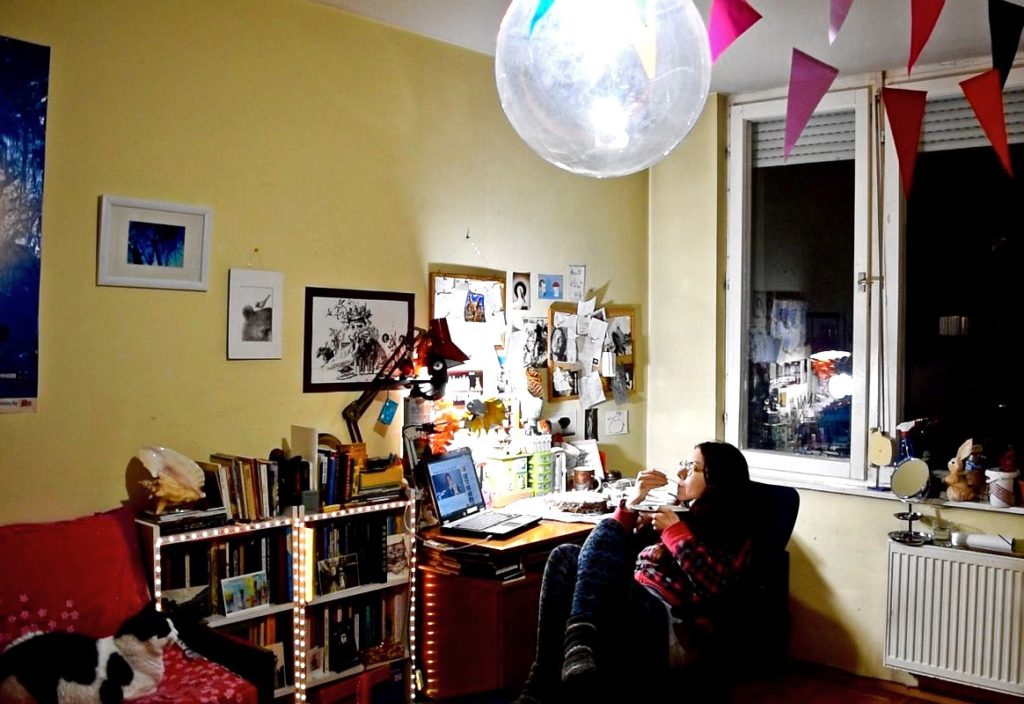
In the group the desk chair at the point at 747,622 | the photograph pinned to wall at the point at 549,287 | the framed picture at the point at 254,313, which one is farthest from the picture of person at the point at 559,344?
the framed picture at the point at 254,313

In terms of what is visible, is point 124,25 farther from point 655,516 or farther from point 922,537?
point 922,537

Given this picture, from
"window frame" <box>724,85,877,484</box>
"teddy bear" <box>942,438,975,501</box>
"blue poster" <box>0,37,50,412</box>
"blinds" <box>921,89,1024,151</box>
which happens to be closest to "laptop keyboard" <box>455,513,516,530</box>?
"window frame" <box>724,85,877,484</box>

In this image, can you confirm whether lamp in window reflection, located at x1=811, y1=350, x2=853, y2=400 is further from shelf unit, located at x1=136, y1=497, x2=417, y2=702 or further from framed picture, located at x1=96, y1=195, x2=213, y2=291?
framed picture, located at x1=96, y1=195, x2=213, y2=291

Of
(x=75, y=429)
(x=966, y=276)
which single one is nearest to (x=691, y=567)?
(x=75, y=429)

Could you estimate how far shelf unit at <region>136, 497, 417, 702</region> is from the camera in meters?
2.86

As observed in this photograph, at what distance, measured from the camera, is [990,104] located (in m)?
2.95

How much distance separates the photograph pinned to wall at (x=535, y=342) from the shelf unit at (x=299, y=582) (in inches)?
40.3

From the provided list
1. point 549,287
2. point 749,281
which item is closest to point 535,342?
Result: point 549,287

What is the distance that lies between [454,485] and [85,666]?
1.64m

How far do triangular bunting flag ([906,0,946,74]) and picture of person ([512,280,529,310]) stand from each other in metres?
2.00

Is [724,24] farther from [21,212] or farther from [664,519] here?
[21,212]

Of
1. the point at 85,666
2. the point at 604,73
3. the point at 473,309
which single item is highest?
the point at 604,73

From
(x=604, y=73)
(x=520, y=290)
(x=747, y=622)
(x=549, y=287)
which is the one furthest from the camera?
(x=549, y=287)

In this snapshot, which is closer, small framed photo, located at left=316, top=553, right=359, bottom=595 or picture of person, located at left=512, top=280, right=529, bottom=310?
small framed photo, located at left=316, top=553, right=359, bottom=595
